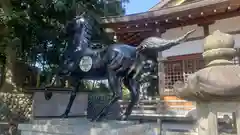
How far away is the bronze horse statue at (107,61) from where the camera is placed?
3865 mm

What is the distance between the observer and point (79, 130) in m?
3.50

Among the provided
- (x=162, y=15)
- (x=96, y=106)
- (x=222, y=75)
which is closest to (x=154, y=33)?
(x=162, y=15)

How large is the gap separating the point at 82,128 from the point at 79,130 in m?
0.05

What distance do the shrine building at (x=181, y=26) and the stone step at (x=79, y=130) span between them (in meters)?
4.04

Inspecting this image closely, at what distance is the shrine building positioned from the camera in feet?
→ 23.0

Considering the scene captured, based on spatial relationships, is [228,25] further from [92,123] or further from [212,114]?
[212,114]

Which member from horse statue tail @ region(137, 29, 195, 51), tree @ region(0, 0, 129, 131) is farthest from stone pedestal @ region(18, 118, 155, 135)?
tree @ region(0, 0, 129, 131)

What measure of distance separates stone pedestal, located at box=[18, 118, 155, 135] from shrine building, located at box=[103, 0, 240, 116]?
4186mm

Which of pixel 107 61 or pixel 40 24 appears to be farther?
pixel 40 24

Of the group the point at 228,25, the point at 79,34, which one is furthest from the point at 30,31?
the point at 228,25

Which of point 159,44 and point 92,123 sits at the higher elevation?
point 159,44

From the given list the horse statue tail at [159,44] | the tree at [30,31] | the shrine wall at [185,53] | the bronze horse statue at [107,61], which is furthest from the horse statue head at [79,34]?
the shrine wall at [185,53]

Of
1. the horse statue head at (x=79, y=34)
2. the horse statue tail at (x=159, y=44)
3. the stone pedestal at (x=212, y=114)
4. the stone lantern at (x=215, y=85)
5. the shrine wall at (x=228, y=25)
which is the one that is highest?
the shrine wall at (x=228, y=25)

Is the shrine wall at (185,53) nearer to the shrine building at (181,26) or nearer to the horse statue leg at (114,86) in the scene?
the shrine building at (181,26)
